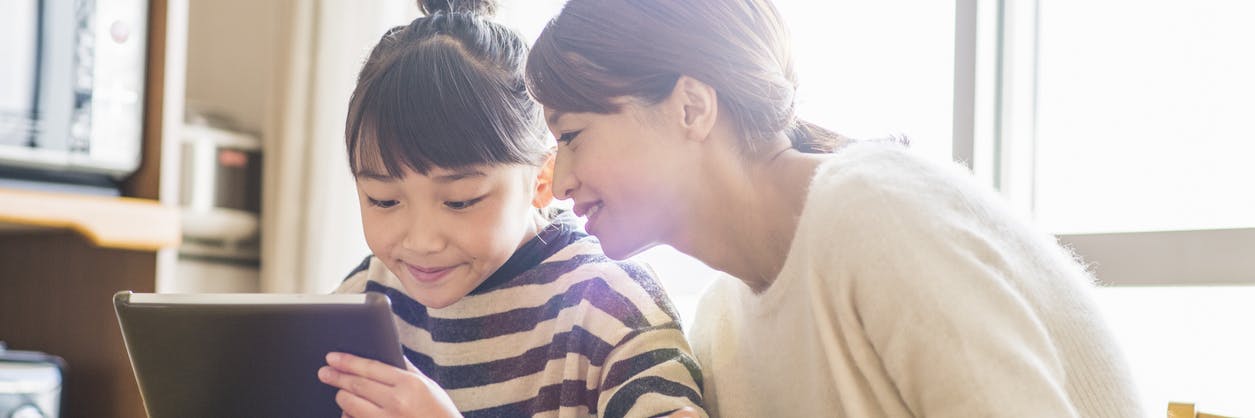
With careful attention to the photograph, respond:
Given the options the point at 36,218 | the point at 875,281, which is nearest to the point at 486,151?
the point at 875,281

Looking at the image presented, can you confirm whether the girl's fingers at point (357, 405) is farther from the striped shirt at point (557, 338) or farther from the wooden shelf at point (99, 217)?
the wooden shelf at point (99, 217)

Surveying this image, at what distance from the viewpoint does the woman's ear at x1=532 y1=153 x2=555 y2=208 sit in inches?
44.1

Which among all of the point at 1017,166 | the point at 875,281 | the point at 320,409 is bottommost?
the point at 320,409

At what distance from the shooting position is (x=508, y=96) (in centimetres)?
109

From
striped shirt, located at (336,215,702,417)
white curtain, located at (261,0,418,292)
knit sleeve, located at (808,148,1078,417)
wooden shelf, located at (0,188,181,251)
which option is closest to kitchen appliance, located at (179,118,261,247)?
white curtain, located at (261,0,418,292)

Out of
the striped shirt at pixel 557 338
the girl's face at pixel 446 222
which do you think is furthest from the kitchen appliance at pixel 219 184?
the girl's face at pixel 446 222

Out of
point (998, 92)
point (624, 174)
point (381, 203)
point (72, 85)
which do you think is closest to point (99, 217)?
point (72, 85)

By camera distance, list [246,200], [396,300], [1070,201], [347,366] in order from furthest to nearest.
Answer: [246,200] → [1070,201] → [396,300] → [347,366]

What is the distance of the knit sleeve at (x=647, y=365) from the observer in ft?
3.08

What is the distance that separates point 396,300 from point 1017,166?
0.79 meters

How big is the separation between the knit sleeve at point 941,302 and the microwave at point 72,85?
0.88 m

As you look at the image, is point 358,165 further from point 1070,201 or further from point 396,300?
point 1070,201

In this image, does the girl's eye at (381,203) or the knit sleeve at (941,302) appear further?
the girl's eye at (381,203)

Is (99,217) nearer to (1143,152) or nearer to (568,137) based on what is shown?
(568,137)
